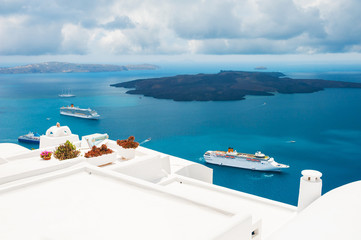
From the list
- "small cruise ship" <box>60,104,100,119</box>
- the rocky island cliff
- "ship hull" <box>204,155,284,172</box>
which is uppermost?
the rocky island cliff

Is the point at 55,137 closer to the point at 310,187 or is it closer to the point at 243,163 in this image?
the point at 310,187

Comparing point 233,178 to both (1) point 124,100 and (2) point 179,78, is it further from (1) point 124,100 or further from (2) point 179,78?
(2) point 179,78

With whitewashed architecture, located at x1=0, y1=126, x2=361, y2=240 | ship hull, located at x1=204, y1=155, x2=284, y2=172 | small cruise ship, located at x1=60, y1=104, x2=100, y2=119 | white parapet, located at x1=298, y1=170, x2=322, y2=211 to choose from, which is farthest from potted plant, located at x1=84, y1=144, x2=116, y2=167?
small cruise ship, located at x1=60, y1=104, x2=100, y2=119

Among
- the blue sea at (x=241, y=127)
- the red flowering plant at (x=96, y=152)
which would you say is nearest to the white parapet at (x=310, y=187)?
the red flowering plant at (x=96, y=152)

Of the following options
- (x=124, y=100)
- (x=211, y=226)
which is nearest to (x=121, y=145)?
(x=211, y=226)

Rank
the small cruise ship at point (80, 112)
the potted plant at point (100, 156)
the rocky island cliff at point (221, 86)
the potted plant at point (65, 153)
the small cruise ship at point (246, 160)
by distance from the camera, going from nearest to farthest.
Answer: the potted plant at point (65, 153) < the potted plant at point (100, 156) < the small cruise ship at point (246, 160) < the small cruise ship at point (80, 112) < the rocky island cliff at point (221, 86)

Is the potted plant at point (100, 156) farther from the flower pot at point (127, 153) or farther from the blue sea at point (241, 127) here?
the blue sea at point (241, 127)

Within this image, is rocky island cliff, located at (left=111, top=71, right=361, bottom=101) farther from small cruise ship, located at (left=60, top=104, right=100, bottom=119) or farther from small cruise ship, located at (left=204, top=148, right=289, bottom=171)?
small cruise ship, located at (left=204, top=148, right=289, bottom=171)
